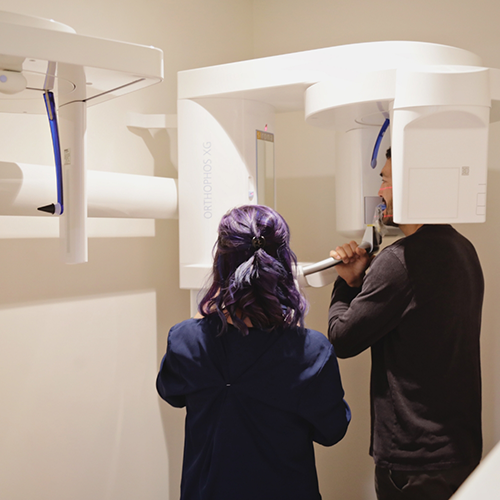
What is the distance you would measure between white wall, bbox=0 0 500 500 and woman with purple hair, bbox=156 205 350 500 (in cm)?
61

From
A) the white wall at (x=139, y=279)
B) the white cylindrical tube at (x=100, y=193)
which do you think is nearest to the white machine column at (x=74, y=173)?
the white cylindrical tube at (x=100, y=193)

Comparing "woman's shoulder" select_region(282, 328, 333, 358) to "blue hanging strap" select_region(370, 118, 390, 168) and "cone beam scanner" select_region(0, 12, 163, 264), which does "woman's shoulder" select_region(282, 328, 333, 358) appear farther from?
"blue hanging strap" select_region(370, 118, 390, 168)

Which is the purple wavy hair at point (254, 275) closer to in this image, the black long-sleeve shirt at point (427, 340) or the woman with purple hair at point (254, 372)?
the woman with purple hair at point (254, 372)

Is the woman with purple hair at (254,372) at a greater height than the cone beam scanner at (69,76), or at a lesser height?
lesser

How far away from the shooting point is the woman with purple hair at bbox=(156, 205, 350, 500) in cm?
119

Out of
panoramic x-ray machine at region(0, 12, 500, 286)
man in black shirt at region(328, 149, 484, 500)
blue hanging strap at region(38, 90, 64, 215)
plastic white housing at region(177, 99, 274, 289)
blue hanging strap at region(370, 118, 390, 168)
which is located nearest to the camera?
panoramic x-ray machine at region(0, 12, 500, 286)

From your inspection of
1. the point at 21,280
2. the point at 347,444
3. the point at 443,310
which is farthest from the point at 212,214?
the point at 347,444

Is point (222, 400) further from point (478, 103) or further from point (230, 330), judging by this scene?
point (478, 103)

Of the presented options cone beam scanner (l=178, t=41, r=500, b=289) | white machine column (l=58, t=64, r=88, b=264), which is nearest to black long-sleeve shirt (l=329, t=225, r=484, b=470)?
cone beam scanner (l=178, t=41, r=500, b=289)

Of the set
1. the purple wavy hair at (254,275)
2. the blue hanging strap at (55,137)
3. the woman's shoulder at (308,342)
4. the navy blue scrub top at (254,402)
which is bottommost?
the navy blue scrub top at (254,402)

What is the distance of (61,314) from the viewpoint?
1718mm

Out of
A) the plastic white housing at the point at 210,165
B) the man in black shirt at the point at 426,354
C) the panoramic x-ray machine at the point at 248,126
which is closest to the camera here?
the panoramic x-ray machine at the point at 248,126

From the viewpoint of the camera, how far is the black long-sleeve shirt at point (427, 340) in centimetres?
142

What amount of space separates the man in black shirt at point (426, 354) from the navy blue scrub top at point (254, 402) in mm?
256
